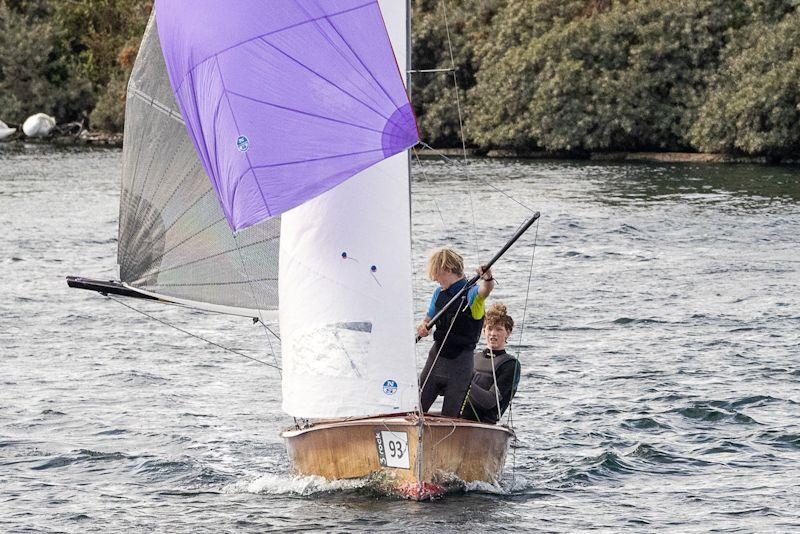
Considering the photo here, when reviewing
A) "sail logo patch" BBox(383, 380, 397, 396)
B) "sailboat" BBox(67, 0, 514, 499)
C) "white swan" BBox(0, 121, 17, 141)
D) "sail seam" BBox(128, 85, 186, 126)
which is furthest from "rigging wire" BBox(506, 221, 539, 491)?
"white swan" BBox(0, 121, 17, 141)

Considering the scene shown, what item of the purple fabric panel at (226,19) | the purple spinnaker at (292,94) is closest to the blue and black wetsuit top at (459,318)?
the purple spinnaker at (292,94)

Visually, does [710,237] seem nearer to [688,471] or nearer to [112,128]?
[688,471]

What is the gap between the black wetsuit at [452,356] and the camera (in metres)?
13.7

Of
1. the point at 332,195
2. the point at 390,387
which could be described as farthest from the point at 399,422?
the point at 332,195

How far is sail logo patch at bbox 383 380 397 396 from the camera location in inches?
531

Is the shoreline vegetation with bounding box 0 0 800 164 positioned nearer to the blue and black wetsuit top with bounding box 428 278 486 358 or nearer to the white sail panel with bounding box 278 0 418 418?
the blue and black wetsuit top with bounding box 428 278 486 358

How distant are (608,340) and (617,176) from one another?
32.6 metres

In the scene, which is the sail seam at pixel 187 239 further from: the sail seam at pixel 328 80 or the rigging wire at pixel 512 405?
the rigging wire at pixel 512 405

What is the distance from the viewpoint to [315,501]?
1387 cm

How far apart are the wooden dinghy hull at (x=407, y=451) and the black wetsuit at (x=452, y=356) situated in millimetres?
461

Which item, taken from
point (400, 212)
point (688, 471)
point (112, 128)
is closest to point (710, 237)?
point (688, 471)

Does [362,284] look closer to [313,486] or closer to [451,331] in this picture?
[451,331]

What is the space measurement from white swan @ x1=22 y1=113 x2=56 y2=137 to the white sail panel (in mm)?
78498

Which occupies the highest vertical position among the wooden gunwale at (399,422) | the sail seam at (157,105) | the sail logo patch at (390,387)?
the sail seam at (157,105)
